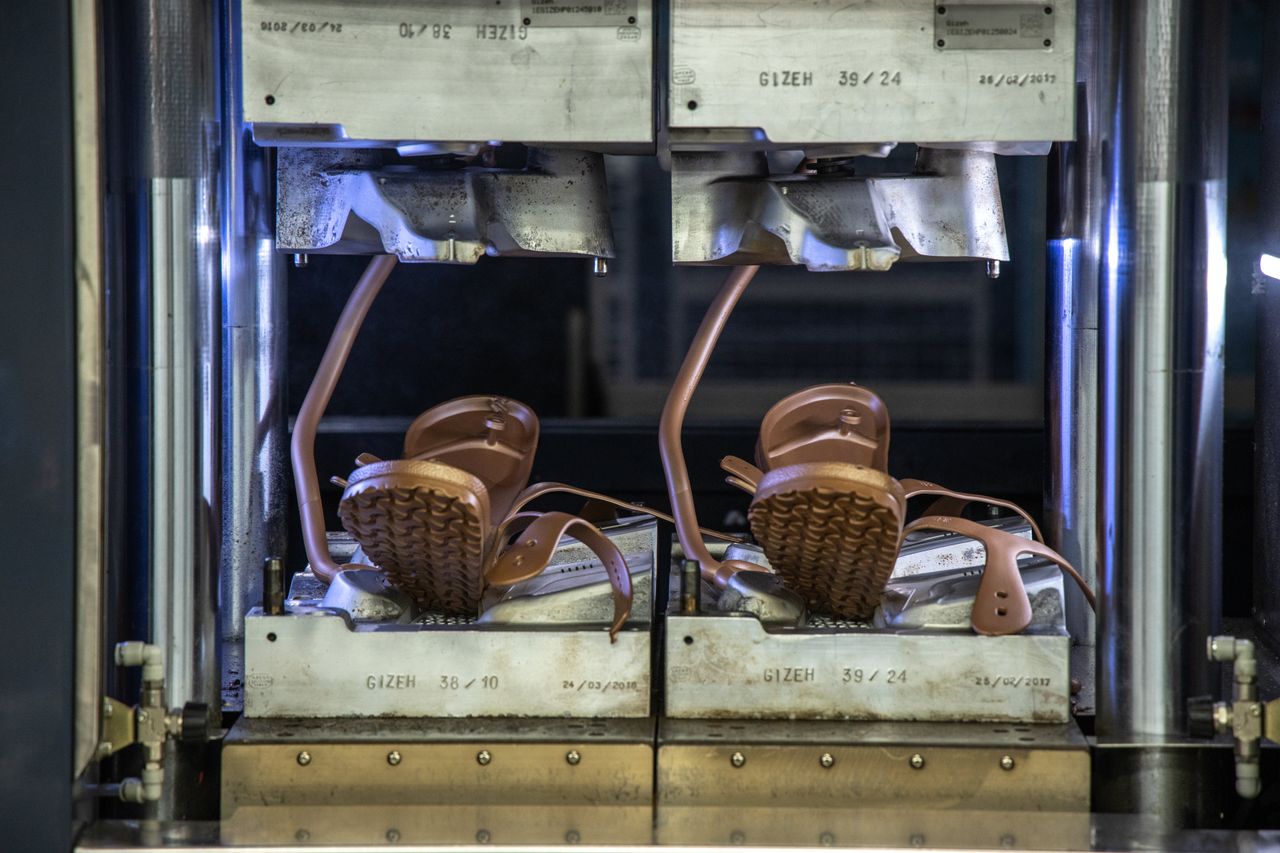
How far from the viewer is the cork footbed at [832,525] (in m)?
1.21

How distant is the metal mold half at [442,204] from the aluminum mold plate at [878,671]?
37cm

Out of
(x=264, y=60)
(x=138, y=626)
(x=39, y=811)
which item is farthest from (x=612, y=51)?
(x=39, y=811)

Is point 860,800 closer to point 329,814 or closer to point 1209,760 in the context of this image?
point 1209,760

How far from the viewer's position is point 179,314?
1.28m

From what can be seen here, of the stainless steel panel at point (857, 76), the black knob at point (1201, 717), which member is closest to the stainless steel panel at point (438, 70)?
the stainless steel panel at point (857, 76)

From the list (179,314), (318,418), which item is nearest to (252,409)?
(318,418)

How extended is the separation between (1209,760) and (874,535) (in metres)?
0.33

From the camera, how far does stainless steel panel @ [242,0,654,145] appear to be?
124 centimetres

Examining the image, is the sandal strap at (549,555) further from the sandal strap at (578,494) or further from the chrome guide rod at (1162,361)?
the chrome guide rod at (1162,361)

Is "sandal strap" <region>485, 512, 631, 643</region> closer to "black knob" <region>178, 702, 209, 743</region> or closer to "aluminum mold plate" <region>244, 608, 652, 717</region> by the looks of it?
"aluminum mold plate" <region>244, 608, 652, 717</region>

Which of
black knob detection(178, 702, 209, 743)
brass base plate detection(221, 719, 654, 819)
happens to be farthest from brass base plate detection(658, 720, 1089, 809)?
black knob detection(178, 702, 209, 743)

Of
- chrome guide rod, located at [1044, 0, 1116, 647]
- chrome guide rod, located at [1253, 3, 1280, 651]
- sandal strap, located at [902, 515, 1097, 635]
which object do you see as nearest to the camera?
sandal strap, located at [902, 515, 1097, 635]

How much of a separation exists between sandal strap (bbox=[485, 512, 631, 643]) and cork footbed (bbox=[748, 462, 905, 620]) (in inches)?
5.3

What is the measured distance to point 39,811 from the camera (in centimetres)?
118
